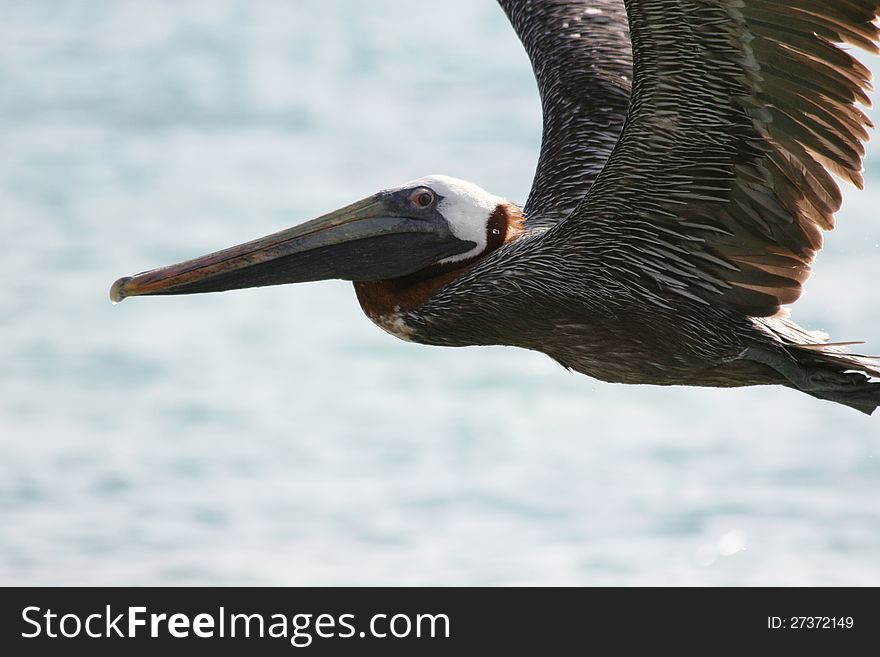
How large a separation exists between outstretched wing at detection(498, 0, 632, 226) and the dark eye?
0.45 m

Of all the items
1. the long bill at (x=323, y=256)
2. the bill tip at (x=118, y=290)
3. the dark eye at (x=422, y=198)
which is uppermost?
the dark eye at (x=422, y=198)

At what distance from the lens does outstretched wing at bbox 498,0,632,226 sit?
669 centimetres

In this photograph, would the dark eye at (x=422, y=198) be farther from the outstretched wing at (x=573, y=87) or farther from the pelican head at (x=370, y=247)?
the outstretched wing at (x=573, y=87)

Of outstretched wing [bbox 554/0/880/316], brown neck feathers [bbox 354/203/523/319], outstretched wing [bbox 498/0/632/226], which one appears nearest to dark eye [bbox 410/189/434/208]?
brown neck feathers [bbox 354/203/523/319]

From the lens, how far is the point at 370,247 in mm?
6129

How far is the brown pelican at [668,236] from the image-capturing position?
17.4ft

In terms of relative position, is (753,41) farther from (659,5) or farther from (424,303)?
(424,303)

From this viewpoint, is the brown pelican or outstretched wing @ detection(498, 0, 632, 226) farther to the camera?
outstretched wing @ detection(498, 0, 632, 226)

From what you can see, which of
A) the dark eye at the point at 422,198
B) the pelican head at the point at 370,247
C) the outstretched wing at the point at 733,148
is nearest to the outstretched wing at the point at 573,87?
the pelican head at the point at 370,247

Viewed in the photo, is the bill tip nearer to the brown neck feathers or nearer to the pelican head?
the pelican head

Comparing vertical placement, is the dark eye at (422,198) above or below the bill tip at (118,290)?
above


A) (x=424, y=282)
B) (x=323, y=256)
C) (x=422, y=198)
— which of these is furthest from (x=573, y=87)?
(x=323, y=256)

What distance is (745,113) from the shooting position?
5453mm
